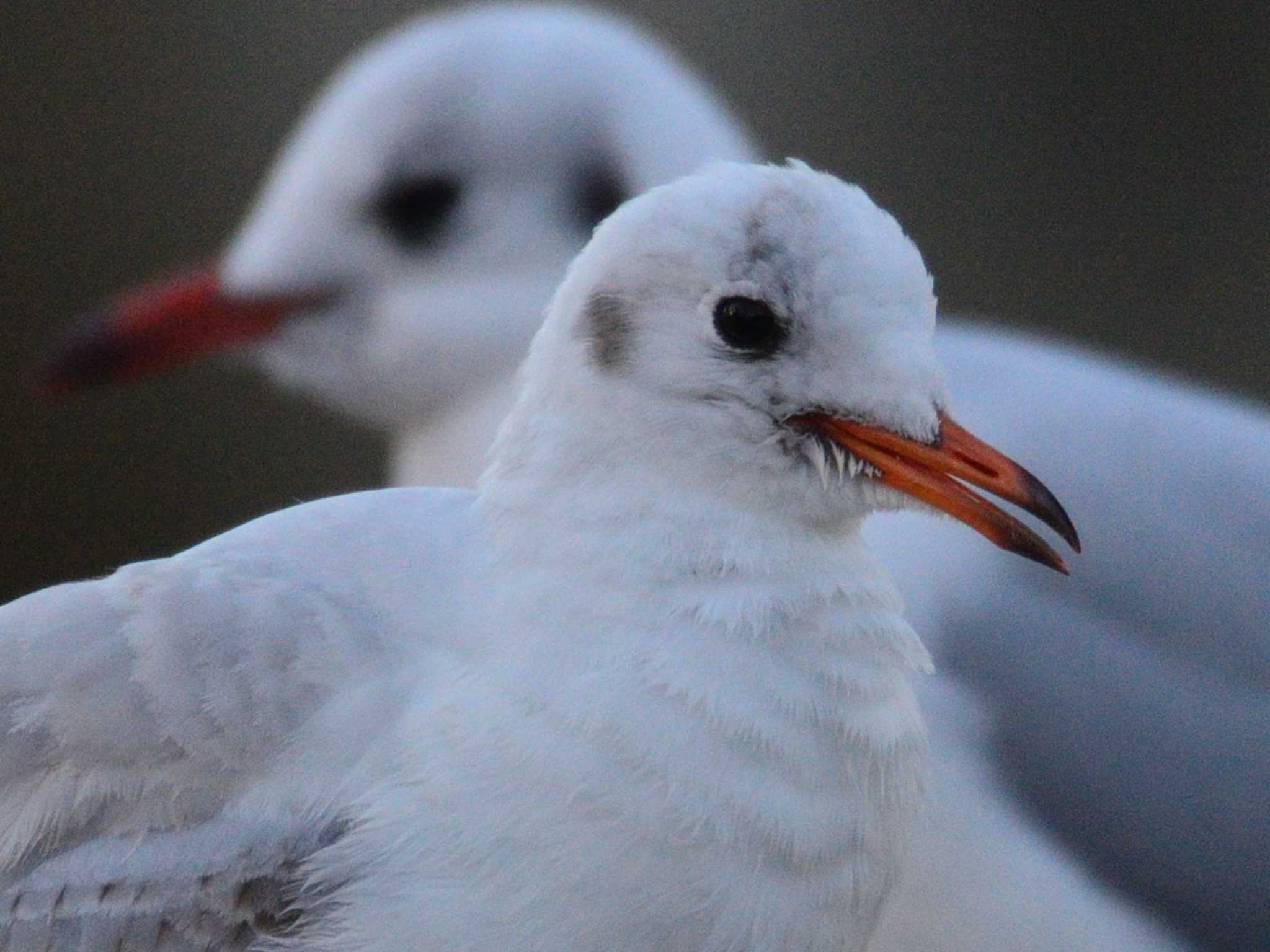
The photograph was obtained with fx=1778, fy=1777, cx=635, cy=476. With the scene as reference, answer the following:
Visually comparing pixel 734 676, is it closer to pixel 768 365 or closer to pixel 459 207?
pixel 768 365

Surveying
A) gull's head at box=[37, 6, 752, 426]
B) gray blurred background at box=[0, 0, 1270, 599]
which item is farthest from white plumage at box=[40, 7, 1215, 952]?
gray blurred background at box=[0, 0, 1270, 599]

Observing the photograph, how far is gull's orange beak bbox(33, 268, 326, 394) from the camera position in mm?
1440

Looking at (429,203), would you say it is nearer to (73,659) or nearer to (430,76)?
(430,76)

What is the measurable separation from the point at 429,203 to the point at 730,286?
727 millimetres

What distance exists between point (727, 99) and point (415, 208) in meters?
0.90

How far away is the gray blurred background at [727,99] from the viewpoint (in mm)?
2260

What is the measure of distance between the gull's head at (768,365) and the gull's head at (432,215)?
627mm

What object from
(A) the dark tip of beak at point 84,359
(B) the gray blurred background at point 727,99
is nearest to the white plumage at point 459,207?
(A) the dark tip of beak at point 84,359

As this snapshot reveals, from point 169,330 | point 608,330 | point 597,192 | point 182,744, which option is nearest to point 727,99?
point 597,192

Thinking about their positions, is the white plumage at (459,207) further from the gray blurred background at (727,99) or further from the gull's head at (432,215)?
the gray blurred background at (727,99)

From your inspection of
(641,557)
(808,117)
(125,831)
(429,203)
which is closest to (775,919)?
(641,557)

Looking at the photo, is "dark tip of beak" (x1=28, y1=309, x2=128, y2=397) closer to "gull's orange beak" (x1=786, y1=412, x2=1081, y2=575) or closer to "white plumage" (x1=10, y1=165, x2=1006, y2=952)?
"white plumage" (x1=10, y1=165, x2=1006, y2=952)

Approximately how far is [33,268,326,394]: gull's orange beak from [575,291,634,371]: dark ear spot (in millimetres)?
711

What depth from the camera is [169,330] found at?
57.0 inches
